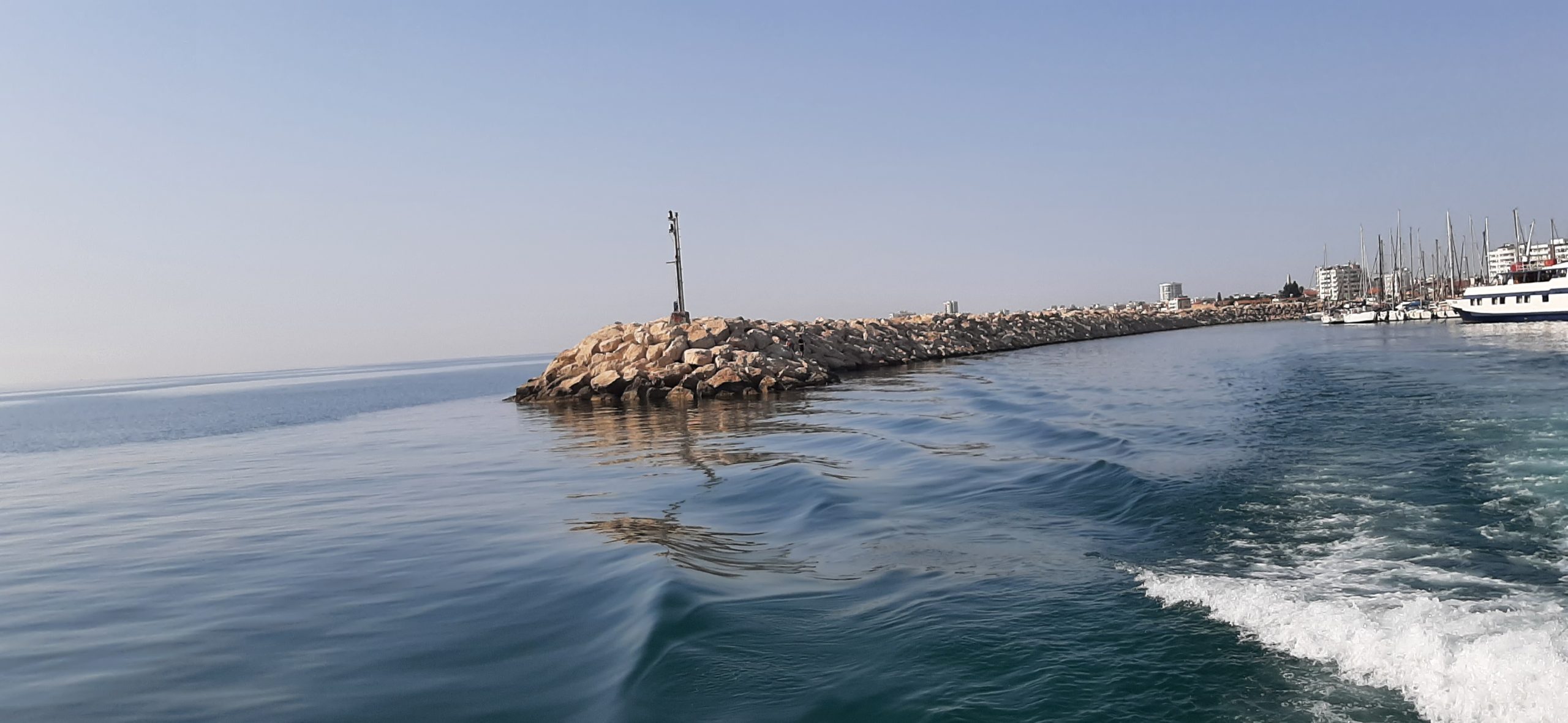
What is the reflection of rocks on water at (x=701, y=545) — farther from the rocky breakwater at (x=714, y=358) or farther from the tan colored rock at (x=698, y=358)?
the tan colored rock at (x=698, y=358)

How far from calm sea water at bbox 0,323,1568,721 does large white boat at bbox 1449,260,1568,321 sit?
171 feet

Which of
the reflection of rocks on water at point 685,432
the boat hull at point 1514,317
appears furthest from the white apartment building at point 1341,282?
the reflection of rocks on water at point 685,432

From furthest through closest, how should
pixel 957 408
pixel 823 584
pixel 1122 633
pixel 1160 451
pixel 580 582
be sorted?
pixel 957 408
pixel 1160 451
pixel 580 582
pixel 823 584
pixel 1122 633

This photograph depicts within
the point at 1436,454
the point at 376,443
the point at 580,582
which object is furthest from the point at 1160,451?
the point at 376,443

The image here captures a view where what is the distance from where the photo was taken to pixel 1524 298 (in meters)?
57.6

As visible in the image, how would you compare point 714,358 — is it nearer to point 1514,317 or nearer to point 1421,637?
point 1421,637

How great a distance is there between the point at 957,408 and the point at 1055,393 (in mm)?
4210

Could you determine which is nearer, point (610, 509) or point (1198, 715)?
point (1198, 715)

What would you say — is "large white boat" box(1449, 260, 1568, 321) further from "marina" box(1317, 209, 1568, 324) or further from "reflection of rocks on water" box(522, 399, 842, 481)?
"reflection of rocks on water" box(522, 399, 842, 481)

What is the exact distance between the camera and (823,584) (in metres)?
6.85

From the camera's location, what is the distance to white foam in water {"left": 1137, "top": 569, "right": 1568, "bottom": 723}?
13.1 ft

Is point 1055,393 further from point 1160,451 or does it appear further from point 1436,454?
point 1436,454

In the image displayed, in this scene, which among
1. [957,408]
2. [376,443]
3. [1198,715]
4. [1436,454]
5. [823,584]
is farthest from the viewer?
[376,443]

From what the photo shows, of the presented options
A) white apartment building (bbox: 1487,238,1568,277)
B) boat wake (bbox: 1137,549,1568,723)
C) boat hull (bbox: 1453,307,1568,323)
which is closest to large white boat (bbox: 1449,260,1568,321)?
boat hull (bbox: 1453,307,1568,323)
